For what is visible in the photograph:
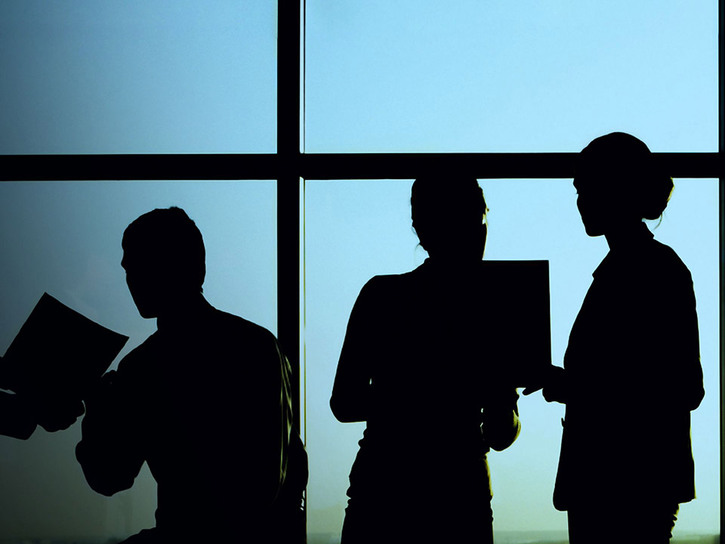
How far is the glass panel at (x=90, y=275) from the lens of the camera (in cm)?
193

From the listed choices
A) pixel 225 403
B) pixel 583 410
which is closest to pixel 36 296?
pixel 225 403

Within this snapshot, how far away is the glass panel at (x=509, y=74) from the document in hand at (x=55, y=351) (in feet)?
3.14

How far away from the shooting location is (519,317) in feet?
4.40

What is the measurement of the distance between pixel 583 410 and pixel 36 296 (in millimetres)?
1669

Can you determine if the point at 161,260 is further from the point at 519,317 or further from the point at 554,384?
the point at 554,384

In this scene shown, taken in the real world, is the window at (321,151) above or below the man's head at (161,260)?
above

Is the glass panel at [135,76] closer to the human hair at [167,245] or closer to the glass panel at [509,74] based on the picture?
the glass panel at [509,74]

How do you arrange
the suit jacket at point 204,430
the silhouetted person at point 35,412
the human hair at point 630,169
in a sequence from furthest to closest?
the human hair at point 630,169
the silhouetted person at point 35,412
the suit jacket at point 204,430

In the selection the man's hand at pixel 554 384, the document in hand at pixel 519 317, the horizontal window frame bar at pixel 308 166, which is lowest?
the man's hand at pixel 554 384

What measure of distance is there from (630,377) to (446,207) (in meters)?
0.52

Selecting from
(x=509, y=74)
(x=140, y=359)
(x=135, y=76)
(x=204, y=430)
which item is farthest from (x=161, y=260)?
(x=509, y=74)

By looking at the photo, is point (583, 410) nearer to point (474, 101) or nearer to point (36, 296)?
point (474, 101)

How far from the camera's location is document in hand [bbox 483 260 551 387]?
131 centimetres

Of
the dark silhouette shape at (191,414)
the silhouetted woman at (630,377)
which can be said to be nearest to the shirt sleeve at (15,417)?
the dark silhouette shape at (191,414)
